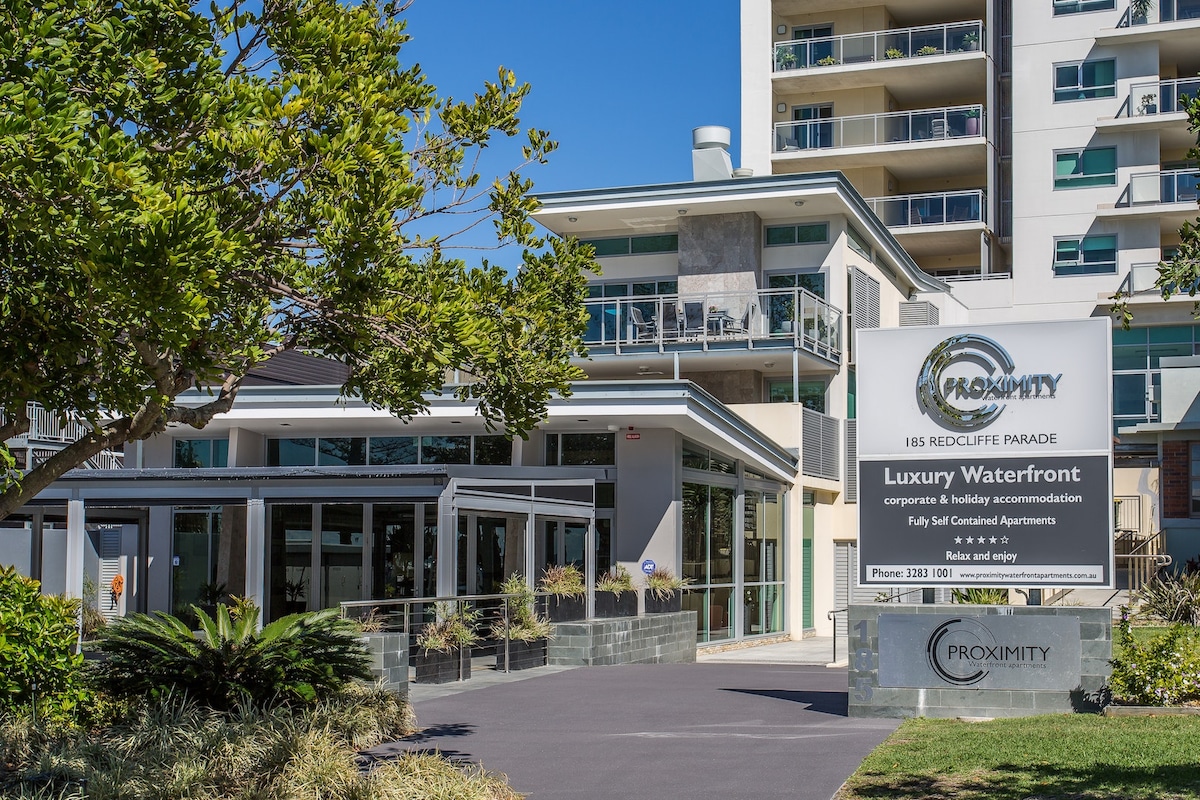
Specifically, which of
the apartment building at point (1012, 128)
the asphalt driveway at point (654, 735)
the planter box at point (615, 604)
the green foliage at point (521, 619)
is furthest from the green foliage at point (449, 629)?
the apartment building at point (1012, 128)

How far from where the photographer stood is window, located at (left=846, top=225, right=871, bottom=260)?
33.2 m

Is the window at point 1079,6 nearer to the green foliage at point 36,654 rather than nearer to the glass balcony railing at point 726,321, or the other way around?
the glass balcony railing at point 726,321

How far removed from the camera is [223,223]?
363 inches

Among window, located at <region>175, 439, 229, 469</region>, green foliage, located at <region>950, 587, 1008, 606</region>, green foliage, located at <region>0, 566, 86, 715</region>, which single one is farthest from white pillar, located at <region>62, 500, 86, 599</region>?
green foliage, located at <region>950, 587, 1008, 606</region>

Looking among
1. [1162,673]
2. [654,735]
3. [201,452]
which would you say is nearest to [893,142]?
[201,452]

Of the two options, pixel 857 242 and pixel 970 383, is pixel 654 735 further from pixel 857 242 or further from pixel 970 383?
pixel 857 242

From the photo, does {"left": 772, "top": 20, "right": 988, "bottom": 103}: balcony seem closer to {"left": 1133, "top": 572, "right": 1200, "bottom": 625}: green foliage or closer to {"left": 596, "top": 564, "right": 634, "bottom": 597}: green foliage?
{"left": 1133, "top": 572, "right": 1200, "bottom": 625}: green foliage

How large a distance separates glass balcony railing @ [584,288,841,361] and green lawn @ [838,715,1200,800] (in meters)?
17.8

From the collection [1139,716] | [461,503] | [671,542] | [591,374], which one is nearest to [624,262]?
[591,374]

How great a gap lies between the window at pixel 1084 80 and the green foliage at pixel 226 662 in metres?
40.5

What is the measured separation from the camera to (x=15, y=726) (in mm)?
10734

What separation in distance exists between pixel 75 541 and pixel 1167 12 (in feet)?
128

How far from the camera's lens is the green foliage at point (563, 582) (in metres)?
20.9

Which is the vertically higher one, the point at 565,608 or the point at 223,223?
the point at 223,223
